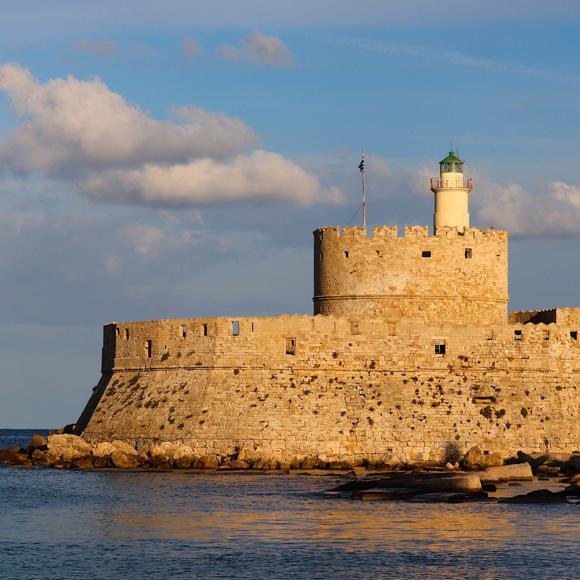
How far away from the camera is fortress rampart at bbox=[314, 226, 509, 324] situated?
47125 mm

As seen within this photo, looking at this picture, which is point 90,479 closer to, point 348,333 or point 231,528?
Answer: point 348,333

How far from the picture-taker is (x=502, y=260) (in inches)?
1908

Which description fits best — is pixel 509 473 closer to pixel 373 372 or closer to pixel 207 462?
pixel 373 372

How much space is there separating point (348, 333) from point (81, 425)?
1092 cm

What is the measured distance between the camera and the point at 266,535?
30.3 metres

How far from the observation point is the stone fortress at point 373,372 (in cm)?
4325

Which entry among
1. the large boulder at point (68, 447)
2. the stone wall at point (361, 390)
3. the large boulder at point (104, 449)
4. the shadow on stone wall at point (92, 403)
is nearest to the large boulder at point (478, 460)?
the stone wall at point (361, 390)

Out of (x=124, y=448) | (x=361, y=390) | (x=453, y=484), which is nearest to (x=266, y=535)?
(x=453, y=484)

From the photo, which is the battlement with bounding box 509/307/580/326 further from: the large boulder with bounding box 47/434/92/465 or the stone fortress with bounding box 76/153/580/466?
the large boulder with bounding box 47/434/92/465

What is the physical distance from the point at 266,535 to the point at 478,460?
12586 millimetres

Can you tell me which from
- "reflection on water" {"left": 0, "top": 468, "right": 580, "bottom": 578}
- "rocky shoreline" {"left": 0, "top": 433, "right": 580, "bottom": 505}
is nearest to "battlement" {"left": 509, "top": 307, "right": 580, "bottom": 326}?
→ "rocky shoreline" {"left": 0, "top": 433, "right": 580, "bottom": 505}

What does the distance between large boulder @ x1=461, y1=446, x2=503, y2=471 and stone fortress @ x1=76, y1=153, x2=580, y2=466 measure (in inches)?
50.7

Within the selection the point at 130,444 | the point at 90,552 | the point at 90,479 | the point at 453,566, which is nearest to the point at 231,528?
the point at 90,552

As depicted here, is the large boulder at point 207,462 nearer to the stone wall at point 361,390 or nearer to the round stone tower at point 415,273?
the stone wall at point 361,390
